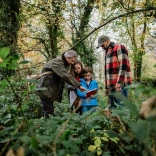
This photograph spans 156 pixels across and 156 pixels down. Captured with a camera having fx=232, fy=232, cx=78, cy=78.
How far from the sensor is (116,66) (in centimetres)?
483

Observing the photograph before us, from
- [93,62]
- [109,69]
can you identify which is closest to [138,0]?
[93,62]

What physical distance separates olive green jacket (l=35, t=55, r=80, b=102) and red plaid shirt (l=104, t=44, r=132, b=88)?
0.81 metres

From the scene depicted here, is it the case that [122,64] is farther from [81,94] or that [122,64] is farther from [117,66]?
[81,94]

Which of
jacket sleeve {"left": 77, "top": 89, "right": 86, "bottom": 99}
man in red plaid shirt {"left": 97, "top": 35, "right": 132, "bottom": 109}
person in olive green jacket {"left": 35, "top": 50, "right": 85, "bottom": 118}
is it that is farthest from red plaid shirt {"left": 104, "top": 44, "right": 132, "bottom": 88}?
person in olive green jacket {"left": 35, "top": 50, "right": 85, "bottom": 118}

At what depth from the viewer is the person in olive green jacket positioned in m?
4.30

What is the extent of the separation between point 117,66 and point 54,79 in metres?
1.35

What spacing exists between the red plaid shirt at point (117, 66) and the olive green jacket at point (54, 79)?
81cm

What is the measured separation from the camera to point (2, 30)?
9.36m

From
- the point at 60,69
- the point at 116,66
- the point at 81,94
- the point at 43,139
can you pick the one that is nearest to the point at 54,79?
the point at 60,69

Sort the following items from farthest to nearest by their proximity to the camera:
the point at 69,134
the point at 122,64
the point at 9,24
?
the point at 9,24 < the point at 122,64 < the point at 69,134

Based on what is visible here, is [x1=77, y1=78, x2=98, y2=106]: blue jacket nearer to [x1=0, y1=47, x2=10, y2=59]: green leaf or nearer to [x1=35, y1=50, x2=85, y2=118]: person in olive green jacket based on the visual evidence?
[x1=35, y1=50, x2=85, y2=118]: person in olive green jacket

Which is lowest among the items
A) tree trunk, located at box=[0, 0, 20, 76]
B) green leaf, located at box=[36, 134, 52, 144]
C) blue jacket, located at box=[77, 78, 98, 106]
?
blue jacket, located at box=[77, 78, 98, 106]

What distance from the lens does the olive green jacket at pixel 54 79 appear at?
4289mm

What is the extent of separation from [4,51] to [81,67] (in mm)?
3658
